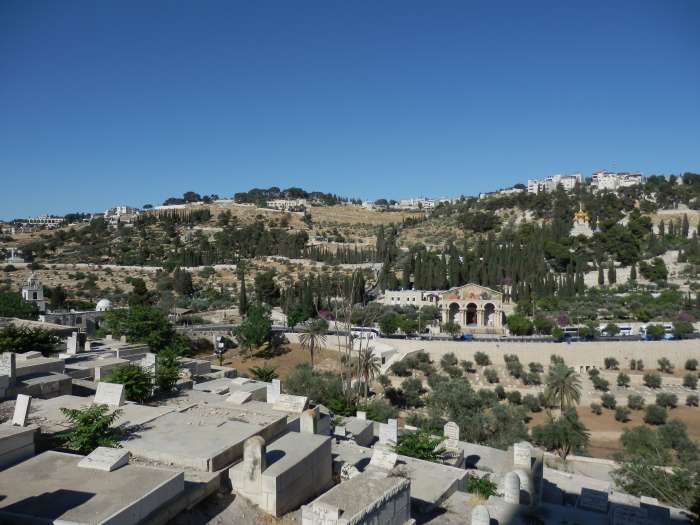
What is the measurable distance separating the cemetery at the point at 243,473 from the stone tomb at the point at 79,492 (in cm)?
2

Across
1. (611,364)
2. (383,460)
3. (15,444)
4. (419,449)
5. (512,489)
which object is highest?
(15,444)

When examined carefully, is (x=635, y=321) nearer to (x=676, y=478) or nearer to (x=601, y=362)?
(x=601, y=362)

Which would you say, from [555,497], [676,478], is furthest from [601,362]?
[555,497]

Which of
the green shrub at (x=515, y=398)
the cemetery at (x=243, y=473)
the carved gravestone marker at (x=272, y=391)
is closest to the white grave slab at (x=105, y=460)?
the cemetery at (x=243, y=473)

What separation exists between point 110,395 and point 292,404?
4.06 meters

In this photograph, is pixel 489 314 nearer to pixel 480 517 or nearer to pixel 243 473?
pixel 480 517

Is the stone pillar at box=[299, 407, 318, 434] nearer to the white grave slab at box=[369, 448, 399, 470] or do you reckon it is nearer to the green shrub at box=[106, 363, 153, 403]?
the white grave slab at box=[369, 448, 399, 470]

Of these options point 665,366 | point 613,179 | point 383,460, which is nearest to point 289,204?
point 613,179

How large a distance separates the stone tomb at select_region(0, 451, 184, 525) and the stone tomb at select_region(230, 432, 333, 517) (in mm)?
1129

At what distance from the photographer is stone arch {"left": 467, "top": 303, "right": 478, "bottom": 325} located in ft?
165

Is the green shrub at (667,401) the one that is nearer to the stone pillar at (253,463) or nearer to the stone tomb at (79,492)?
the stone pillar at (253,463)

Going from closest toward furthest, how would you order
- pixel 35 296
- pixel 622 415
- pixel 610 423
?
pixel 610 423
pixel 622 415
pixel 35 296

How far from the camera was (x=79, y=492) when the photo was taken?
24.6 ft

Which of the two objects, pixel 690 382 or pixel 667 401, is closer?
pixel 667 401
